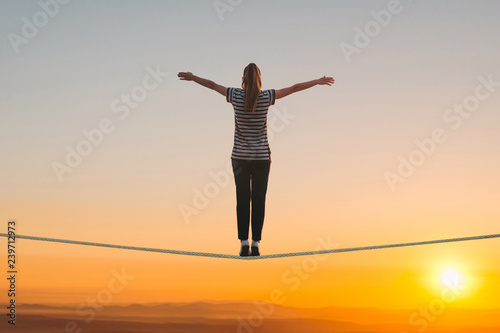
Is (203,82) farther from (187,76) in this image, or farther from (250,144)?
(250,144)

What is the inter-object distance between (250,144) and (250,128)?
24 cm

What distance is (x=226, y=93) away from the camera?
8.41 meters

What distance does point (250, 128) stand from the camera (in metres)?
8.23

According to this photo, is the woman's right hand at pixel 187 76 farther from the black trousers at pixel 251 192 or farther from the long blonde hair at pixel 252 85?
the black trousers at pixel 251 192

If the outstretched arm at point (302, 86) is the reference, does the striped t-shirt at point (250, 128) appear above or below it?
below

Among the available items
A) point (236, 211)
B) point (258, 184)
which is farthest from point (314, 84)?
point (236, 211)

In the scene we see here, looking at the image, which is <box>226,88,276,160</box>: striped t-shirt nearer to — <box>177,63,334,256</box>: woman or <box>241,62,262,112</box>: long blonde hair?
<box>177,63,334,256</box>: woman

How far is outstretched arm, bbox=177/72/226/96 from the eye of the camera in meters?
8.48

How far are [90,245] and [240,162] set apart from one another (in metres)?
3.12

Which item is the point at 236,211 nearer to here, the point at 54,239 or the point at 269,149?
the point at 269,149

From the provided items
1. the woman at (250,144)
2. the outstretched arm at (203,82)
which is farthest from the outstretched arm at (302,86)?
the outstretched arm at (203,82)

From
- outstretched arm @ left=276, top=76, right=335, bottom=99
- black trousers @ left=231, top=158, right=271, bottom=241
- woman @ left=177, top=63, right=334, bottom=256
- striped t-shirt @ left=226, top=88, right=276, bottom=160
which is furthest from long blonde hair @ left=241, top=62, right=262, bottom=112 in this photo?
black trousers @ left=231, top=158, right=271, bottom=241

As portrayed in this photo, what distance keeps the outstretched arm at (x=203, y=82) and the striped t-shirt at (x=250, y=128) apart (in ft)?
0.69

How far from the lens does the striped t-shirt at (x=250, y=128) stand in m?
8.23
